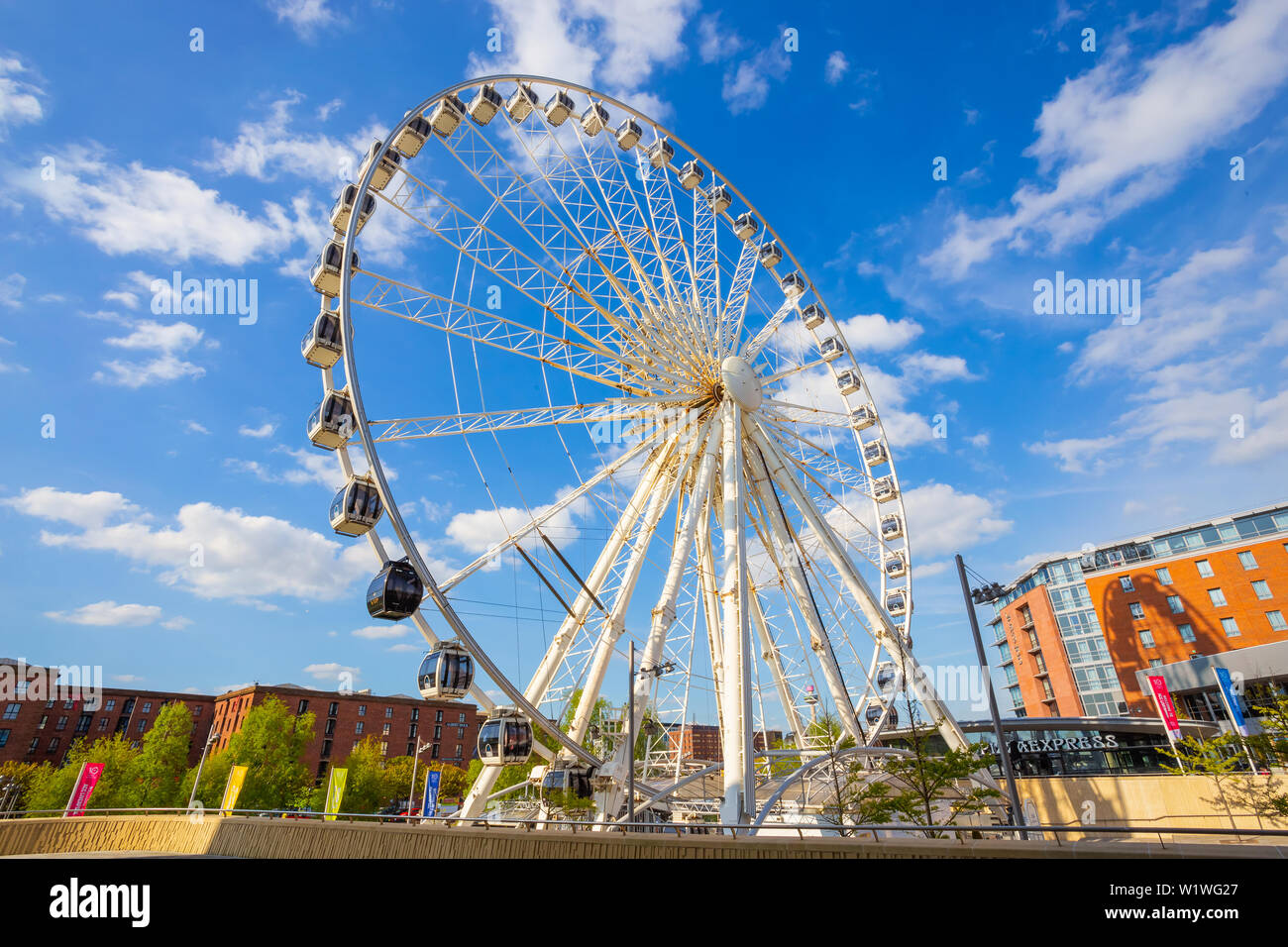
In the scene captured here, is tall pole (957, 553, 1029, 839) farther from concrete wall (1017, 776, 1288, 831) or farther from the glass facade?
the glass facade

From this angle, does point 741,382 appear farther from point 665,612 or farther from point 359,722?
point 359,722

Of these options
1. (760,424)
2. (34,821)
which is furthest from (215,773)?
(760,424)

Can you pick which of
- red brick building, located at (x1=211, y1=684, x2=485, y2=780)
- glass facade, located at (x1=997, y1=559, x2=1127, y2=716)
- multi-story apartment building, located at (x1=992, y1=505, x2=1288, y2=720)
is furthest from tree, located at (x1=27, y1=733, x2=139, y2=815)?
glass facade, located at (x1=997, y1=559, x2=1127, y2=716)

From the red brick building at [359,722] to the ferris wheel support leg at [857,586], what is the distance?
47.4 meters

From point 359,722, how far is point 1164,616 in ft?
236

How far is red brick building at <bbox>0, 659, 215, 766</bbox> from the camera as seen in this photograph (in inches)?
2414

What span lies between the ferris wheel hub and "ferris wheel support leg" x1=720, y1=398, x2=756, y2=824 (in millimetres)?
3024

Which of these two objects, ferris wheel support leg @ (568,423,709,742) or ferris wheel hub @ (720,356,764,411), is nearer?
ferris wheel support leg @ (568,423,709,742)

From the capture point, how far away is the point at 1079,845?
8.96 metres

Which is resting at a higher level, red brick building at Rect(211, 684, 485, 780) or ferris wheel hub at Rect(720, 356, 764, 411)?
ferris wheel hub at Rect(720, 356, 764, 411)

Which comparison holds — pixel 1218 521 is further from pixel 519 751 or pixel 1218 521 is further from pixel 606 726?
pixel 519 751

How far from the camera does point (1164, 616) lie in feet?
161
